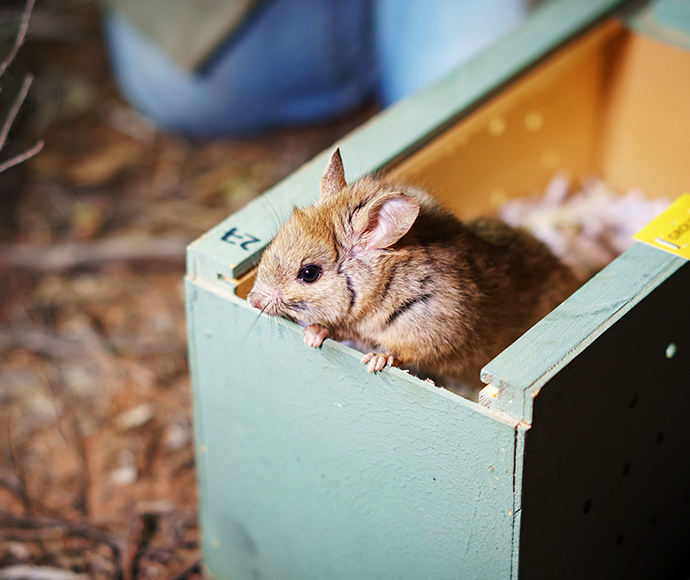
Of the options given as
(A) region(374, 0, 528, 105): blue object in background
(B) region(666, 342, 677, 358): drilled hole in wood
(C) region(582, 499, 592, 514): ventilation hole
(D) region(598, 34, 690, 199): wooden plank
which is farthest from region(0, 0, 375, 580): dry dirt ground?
(D) region(598, 34, 690, 199): wooden plank

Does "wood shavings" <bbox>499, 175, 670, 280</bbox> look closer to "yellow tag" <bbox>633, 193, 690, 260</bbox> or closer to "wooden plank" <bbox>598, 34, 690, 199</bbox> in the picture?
"wooden plank" <bbox>598, 34, 690, 199</bbox>

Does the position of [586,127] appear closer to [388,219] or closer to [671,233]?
[671,233]

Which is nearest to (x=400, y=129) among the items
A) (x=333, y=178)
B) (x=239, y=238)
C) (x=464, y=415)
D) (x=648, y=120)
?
(x=333, y=178)

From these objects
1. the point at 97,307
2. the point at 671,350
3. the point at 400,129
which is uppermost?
the point at 400,129

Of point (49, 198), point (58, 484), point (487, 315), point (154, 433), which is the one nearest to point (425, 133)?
point (487, 315)

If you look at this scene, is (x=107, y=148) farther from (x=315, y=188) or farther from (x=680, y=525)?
(x=680, y=525)

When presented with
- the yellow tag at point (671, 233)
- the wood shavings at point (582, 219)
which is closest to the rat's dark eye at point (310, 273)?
the yellow tag at point (671, 233)
